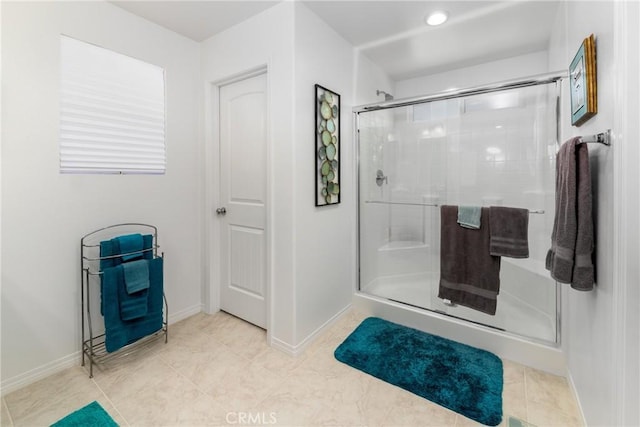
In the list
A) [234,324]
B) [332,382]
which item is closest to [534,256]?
[332,382]

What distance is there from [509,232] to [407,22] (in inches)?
65.4

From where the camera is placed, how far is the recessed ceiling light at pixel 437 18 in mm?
2035

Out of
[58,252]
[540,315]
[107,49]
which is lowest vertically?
[540,315]

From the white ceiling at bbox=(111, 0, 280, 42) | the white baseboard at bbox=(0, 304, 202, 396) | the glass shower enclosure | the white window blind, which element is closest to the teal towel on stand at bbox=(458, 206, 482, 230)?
the glass shower enclosure

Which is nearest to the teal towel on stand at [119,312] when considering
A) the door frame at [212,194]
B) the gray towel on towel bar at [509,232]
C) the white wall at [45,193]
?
the white wall at [45,193]

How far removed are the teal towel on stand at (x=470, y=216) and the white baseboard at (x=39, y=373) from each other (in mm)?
2649

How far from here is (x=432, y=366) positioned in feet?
5.97

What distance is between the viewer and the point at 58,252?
1.78 metres

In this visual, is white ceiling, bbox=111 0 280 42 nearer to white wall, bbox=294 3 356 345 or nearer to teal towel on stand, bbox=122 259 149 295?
white wall, bbox=294 3 356 345

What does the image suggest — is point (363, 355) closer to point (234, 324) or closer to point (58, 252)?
point (234, 324)

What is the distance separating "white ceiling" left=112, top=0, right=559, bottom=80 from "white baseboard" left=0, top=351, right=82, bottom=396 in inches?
91.7

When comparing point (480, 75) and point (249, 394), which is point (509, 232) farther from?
point (480, 75)

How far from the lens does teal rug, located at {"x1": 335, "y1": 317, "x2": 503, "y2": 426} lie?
1.54m

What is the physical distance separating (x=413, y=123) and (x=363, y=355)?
182 centimetres
